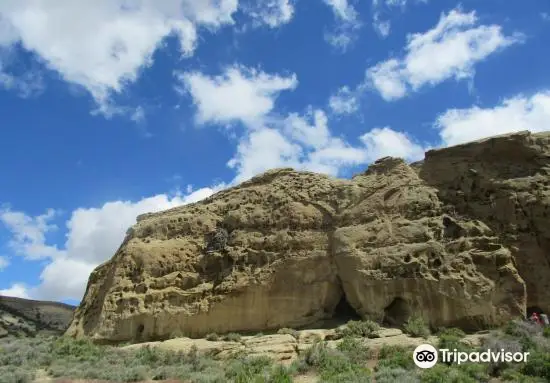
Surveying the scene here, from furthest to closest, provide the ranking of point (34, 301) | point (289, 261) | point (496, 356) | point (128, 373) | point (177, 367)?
point (34, 301)
point (289, 261)
point (177, 367)
point (128, 373)
point (496, 356)

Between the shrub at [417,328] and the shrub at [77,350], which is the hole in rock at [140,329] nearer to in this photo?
the shrub at [77,350]

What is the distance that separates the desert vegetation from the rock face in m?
1.25

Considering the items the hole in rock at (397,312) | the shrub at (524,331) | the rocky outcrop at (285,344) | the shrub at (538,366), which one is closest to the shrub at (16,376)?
the rocky outcrop at (285,344)

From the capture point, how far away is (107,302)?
2241 centimetres

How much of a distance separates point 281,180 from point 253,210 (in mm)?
1805

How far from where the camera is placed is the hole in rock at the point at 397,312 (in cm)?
1744

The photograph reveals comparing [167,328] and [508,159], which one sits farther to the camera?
[167,328]

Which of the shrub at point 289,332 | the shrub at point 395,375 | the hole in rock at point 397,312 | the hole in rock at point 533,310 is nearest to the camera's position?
the shrub at point 395,375

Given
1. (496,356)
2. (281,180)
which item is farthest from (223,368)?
(281,180)

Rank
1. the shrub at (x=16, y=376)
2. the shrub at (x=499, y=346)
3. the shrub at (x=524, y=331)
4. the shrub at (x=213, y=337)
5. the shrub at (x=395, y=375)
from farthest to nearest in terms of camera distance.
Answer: the shrub at (x=213, y=337), the shrub at (x=16, y=376), the shrub at (x=524, y=331), the shrub at (x=499, y=346), the shrub at (x=395, y=375)

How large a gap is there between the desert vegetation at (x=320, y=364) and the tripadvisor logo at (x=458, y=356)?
6.8 inches

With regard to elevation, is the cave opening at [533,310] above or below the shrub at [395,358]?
above

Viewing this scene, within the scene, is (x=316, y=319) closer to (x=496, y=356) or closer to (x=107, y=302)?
(x=496, y=356)

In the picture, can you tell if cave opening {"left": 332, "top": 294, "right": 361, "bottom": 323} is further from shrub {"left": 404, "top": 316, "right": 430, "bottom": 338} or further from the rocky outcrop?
shrub {"left": 404, "top": 316, "right": 430, "bottom": 338}
